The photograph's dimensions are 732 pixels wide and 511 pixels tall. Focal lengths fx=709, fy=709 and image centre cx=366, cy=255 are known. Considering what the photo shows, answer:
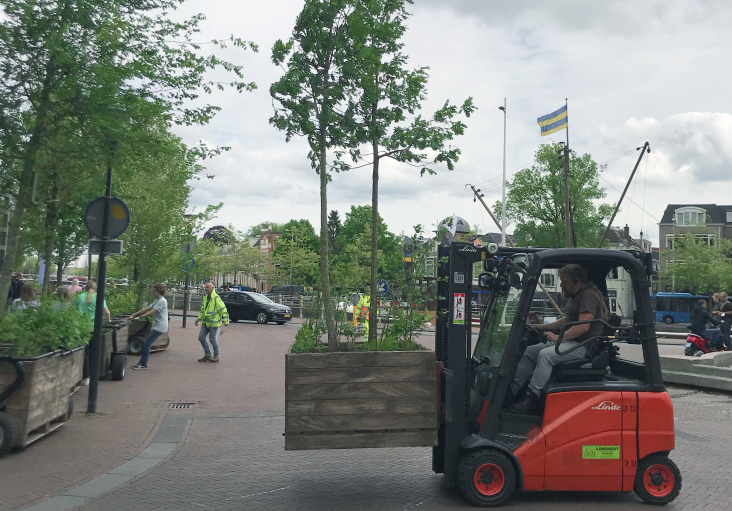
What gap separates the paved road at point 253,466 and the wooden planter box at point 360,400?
557 mm

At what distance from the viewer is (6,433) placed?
6.74 m

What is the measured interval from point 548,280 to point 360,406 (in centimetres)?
197

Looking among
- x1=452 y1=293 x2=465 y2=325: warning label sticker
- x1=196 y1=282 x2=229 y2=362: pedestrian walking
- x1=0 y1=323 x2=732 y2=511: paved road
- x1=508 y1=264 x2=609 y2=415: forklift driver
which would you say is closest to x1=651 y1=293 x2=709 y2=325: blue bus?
x1=196 y1=282 x2=229 y2=362: pedestrian walking

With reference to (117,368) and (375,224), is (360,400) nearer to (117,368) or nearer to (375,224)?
(375,224)

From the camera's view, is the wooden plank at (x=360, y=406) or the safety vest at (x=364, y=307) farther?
the safety vest at (x=364, y=307)

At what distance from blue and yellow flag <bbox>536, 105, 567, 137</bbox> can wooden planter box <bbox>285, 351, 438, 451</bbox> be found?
32038mm

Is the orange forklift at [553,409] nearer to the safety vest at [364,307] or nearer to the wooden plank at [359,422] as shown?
the wooden plank at [359,422]

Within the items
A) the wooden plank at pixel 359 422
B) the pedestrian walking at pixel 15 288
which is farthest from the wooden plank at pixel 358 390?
the pedestrian walking at pixel 15 288

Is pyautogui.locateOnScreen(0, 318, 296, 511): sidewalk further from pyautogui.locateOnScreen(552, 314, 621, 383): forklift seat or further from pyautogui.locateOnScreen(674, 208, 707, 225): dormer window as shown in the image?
pyautogui.locateOnScreen(674, 208, 707, 225): dormer window

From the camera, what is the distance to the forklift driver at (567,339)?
5.79m

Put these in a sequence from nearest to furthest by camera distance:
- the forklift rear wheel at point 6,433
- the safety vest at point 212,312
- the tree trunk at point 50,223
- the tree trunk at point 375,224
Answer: the tree trunk at point 375,224
the forklift rear wheel at point 6,433
the tree trunk at point 50,223
the safety vest at point 212,312

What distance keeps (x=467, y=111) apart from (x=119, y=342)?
28.1ft

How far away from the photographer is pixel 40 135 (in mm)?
8344

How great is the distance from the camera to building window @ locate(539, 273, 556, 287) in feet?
19.5
